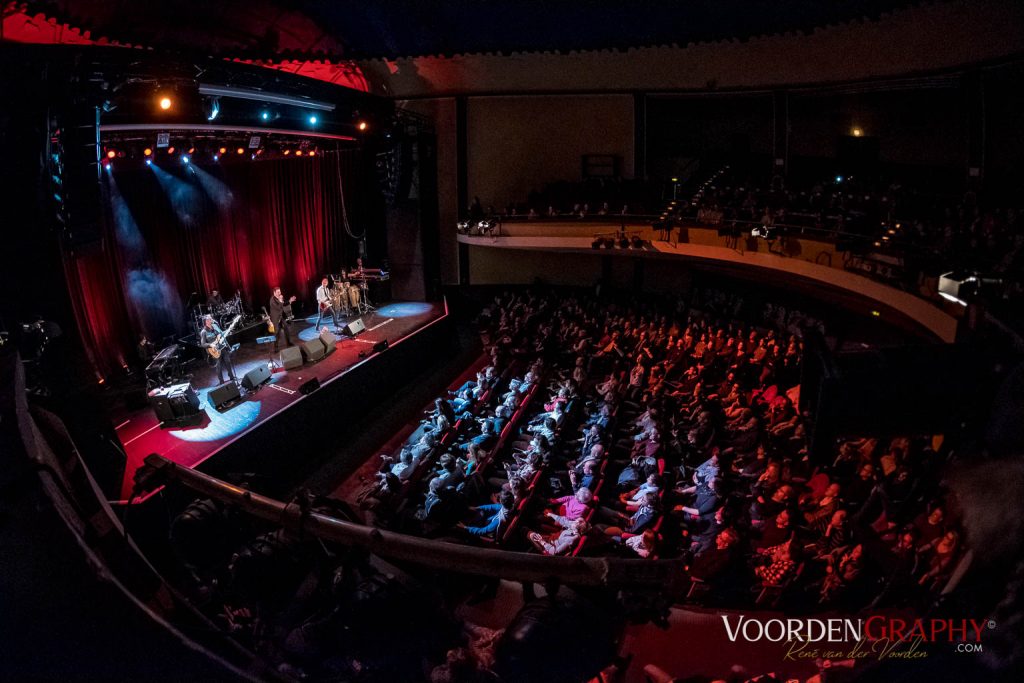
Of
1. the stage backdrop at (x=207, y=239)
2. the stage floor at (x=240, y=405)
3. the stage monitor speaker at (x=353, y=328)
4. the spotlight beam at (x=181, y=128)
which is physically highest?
the spotlight beam at (x=181, y=128)

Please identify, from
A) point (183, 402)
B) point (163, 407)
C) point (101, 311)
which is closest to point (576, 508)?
point (183, 402)

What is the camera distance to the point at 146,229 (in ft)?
30.2

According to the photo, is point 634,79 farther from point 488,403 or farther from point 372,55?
point 488,403

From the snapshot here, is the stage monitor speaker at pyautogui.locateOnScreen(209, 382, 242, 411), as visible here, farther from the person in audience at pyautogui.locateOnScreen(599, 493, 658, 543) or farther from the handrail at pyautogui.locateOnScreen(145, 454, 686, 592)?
the handrail at pyautogui.locateOnScreen(145, 454, 686, 592)

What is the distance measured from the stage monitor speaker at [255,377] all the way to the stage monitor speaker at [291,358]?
2.03 ft

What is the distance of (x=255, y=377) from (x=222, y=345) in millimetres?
874

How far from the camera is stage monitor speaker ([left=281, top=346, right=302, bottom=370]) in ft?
29.8

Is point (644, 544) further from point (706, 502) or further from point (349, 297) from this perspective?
point (349, 297)

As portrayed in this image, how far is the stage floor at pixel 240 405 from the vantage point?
663 centimetres

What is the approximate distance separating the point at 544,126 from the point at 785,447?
1109 centimetres

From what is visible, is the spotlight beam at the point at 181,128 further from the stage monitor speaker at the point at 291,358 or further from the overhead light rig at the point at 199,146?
the stage monitor speaker at the point at 291,358

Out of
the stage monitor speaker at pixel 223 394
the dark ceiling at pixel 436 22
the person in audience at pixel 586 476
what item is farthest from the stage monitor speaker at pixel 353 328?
the person in audience at pixel 586 476

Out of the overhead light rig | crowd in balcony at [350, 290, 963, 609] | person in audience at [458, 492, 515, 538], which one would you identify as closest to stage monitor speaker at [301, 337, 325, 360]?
crowd in balcony at [350, 290, 963, 609]

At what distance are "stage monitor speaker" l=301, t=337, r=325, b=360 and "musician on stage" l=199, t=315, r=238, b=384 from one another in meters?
1.18
